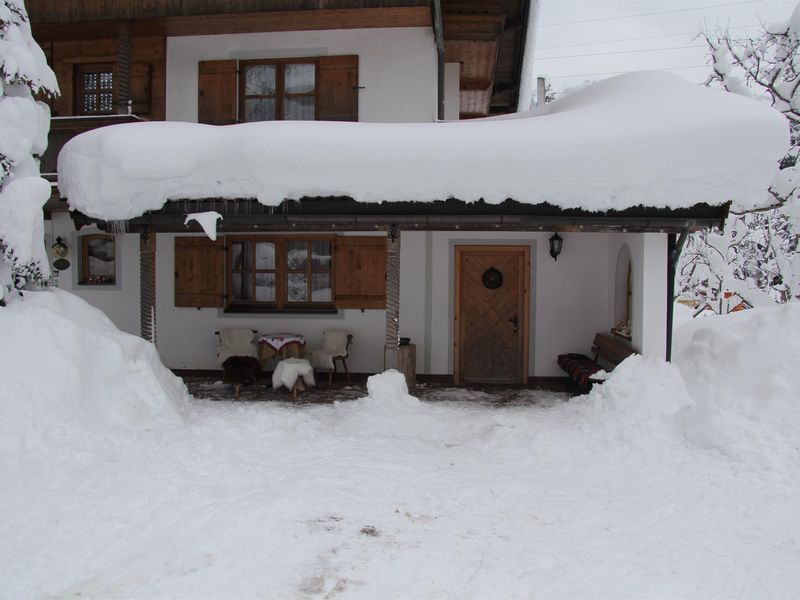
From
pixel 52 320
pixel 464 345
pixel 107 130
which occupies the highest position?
pixel 107 130

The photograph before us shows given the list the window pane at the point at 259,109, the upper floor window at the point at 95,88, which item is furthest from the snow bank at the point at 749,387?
the upper floor window at the point at 95,88

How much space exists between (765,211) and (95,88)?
44.8ft

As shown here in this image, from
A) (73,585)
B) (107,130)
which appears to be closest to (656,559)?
(73,585)

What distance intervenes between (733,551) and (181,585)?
3.09 m

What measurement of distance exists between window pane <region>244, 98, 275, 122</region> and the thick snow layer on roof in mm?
2329

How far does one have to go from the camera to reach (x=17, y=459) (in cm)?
457

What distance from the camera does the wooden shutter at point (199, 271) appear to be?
948cm

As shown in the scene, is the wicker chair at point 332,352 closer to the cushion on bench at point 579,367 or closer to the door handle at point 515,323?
the door handle at point 515,323

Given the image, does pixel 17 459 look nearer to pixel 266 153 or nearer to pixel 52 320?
pixel 52 320

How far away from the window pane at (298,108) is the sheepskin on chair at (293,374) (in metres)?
3.86

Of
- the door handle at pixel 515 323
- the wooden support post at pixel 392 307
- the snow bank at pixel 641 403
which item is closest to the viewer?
the snow bank at pixel 641 403

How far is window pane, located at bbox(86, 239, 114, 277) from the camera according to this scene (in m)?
10.0

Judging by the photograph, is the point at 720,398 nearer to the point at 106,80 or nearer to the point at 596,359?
the point at 596,359

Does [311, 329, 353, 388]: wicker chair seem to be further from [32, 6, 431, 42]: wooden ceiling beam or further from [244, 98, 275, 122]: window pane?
[32, 6, 431, 42]: wooden ceiling beam
